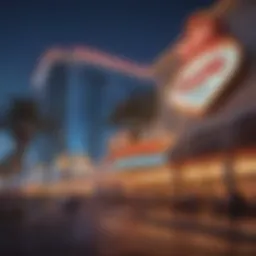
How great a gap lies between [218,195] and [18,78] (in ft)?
2.83

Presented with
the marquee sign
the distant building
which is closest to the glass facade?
the distant building

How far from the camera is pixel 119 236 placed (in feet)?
6.87

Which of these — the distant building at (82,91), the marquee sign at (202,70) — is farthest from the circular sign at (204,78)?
the distant building at (82,91)

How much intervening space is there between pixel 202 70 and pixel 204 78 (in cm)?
5

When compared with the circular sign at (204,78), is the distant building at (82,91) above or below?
below

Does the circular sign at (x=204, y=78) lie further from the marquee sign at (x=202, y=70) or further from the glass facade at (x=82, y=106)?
the glass facade at (x=82, y=106)

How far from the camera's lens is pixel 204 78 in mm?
2551

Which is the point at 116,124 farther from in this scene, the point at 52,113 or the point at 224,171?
the point at 224,171

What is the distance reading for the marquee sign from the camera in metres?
2.38

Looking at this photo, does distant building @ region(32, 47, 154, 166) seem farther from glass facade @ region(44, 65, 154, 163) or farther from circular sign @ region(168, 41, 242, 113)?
circular sign @ region(168, 41, 242, 113)

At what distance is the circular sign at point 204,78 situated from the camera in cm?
244

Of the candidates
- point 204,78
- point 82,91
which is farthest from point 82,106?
point 204,78

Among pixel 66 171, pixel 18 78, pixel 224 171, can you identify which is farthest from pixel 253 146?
pixel 18 78

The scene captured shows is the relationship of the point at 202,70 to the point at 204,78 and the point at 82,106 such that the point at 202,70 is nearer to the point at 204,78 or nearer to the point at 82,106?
the point at 204,78
